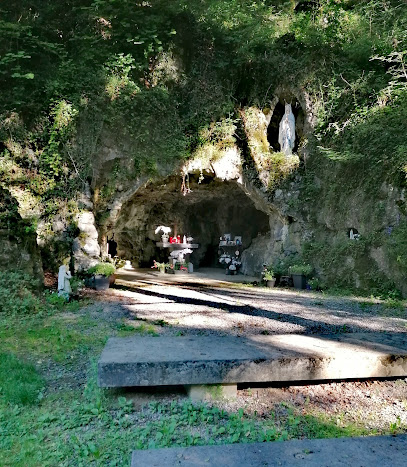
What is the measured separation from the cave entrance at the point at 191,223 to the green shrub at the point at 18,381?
1344 cm

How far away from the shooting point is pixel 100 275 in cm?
1004

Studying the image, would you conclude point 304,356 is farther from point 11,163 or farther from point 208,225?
point 208,225

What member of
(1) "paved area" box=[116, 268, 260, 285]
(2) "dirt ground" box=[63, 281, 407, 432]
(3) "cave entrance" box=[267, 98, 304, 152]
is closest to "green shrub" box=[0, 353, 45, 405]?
(2) "dirt ground" box=[63, 281, 407, 432]

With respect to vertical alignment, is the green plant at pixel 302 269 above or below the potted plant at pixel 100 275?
above

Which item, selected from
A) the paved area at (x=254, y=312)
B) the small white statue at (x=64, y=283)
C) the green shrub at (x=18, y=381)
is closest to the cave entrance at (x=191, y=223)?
the paved area at (x=254, y=312)

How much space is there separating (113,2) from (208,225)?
11343mm

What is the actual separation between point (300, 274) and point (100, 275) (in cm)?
573

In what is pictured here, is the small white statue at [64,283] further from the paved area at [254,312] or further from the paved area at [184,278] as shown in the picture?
the paved area at [184,278]

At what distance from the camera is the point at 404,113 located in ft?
32.0

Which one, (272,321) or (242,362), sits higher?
(242,362)

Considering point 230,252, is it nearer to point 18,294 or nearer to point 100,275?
point 100,275

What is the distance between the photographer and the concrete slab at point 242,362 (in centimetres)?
318

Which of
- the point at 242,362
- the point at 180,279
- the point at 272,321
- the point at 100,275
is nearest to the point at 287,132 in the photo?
the point at 180,279

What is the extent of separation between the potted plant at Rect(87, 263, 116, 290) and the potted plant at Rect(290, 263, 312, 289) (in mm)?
5327
